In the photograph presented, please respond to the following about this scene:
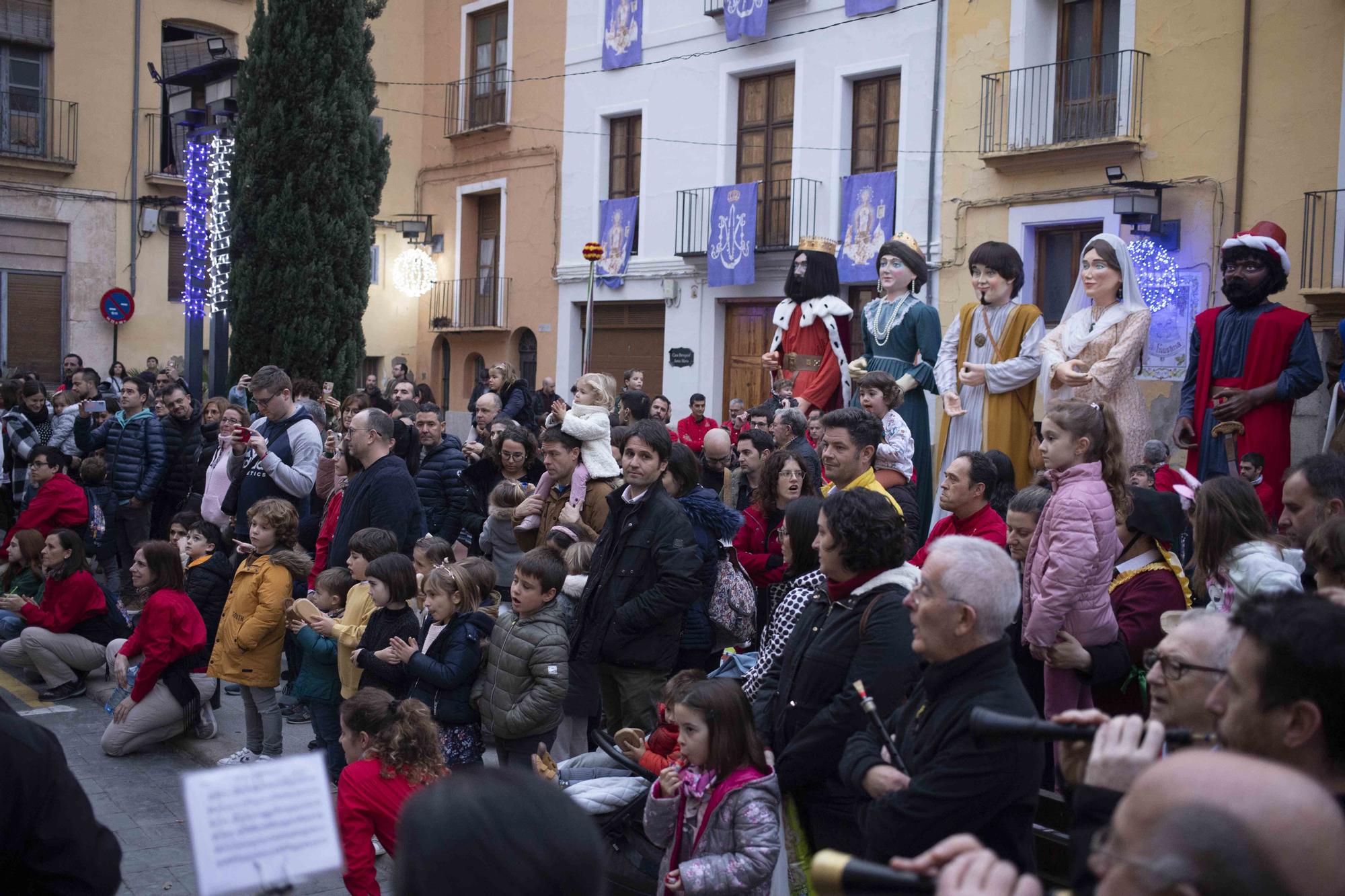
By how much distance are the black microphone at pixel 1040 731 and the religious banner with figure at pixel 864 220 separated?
15644 mm

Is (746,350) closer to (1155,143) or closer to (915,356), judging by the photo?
(1155,143)

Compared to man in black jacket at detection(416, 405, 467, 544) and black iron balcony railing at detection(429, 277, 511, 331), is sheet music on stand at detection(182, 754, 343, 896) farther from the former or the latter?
black iron balcony railing at detection(429, 277, 511, 331)

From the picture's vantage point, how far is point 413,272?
Result: 26.0m

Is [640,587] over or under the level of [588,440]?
under

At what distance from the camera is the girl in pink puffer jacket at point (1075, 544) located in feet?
15.2

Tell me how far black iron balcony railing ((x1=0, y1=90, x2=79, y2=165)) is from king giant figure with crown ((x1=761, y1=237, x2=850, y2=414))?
19.7 m

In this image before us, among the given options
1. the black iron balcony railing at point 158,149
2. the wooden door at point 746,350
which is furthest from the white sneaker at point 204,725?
the black iron balcony railing at point 158,149

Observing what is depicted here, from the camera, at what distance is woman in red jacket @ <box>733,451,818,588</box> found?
6531mm

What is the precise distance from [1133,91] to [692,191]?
25.6 feet

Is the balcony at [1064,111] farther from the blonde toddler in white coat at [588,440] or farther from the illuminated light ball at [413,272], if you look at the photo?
the illuminated light ball at [413,272]

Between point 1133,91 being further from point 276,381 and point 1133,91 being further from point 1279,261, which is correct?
point 276,381

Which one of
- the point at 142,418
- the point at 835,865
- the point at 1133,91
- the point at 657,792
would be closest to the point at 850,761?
the point at 657,792

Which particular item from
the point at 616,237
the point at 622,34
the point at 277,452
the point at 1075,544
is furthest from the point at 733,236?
the point at 1075,544

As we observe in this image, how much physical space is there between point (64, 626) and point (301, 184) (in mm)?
9457
